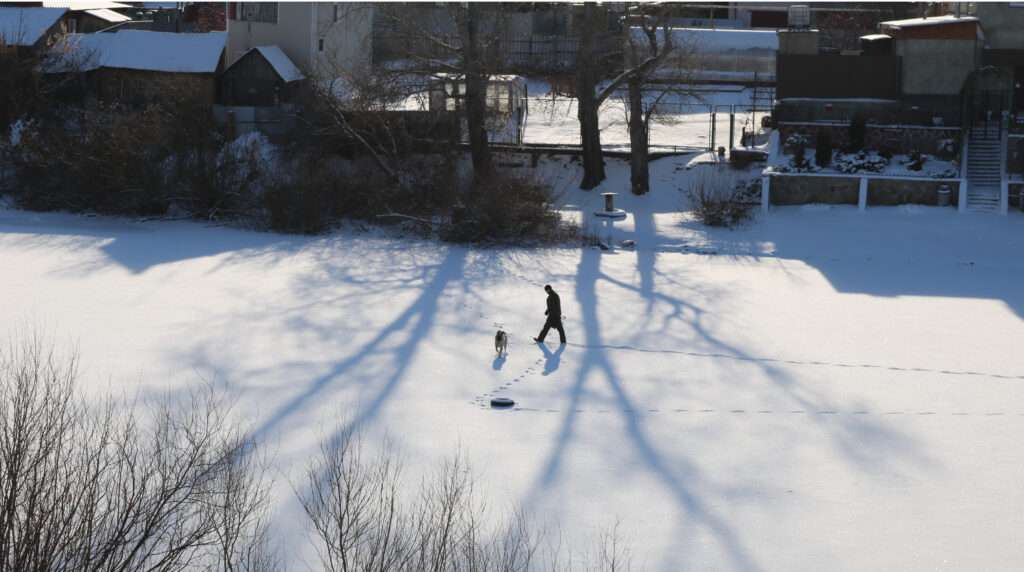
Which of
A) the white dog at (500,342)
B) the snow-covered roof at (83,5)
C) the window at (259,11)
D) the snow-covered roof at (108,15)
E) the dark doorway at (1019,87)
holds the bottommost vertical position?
the white dog at (500,342)

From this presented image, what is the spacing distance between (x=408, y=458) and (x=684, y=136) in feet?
90.5

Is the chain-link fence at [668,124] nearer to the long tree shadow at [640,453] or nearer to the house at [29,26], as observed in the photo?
the long tree shadow at [640,453]

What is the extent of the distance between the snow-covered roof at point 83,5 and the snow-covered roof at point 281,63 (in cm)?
1027

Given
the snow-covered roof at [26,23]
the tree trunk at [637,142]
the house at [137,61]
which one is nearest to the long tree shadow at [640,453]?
the tree trunk at [637,142]

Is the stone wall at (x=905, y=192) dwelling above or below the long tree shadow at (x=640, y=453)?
above

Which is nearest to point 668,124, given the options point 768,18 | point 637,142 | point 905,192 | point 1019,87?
point 637,142

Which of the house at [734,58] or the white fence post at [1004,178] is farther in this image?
the house at [734,58]

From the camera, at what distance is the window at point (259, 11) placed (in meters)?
43.9

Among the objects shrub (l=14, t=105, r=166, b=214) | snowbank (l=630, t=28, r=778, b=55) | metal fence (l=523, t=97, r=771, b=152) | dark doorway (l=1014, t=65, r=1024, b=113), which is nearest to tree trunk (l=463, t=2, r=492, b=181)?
metal fence (l=523, t=97, r=771, b=152)

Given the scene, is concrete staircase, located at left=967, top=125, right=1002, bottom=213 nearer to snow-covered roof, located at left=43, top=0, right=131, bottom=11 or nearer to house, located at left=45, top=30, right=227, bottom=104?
house, located at left=45, top=30, right=227, bottom=104

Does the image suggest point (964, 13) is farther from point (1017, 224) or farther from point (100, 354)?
point (100, 354)

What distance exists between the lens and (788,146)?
3828cm

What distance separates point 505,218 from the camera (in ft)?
113

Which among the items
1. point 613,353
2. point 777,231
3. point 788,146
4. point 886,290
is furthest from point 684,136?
point 613,353
